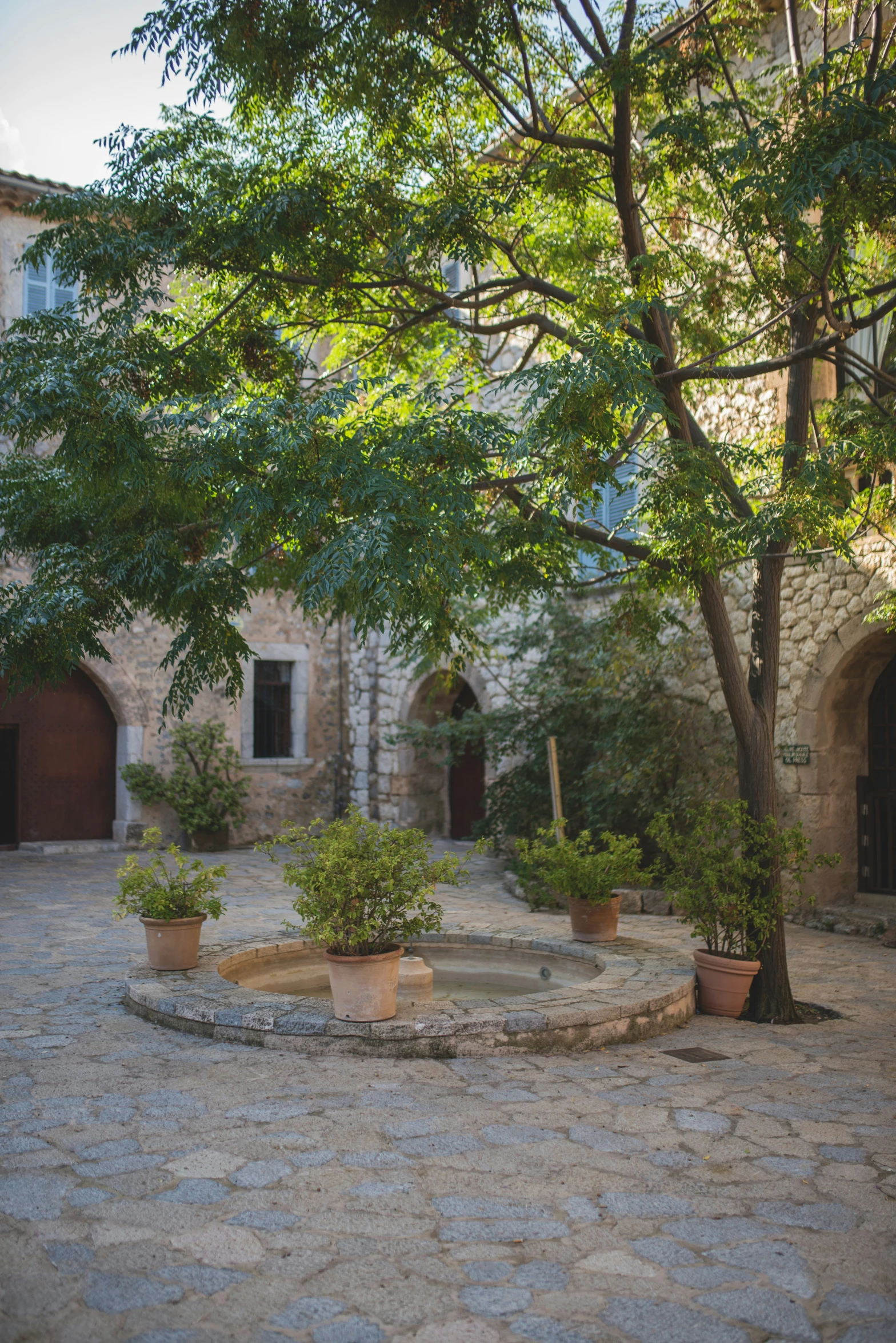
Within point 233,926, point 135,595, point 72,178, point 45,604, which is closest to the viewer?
point 45,604

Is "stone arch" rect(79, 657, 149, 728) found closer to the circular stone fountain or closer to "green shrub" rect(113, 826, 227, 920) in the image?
the circular stone fountain

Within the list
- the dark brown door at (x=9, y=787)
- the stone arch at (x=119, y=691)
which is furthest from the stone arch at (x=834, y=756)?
the dark brown door at (x=9, y=787)

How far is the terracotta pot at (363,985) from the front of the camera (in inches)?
180

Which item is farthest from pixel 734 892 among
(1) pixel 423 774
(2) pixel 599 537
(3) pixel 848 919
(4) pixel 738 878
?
(1) pixel 423 774

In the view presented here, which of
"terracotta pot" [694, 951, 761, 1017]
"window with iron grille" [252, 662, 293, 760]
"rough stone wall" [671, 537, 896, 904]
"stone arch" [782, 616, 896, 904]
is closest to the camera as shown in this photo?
"terracotta pot" [694, 951, 761, 1017]

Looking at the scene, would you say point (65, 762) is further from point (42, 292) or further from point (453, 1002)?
point (453, 1002)

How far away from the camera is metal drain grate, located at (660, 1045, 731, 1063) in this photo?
4.66 m

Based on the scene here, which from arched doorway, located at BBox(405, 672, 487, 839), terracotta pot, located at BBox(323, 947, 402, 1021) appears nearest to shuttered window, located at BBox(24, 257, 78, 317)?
arched doorway, located at BBox(405, 672, 487, 839)

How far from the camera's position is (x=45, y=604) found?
5012 mm

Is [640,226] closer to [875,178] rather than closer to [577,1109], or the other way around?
[875,178]

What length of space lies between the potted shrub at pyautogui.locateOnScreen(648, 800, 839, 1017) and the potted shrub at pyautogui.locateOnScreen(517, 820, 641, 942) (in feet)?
2.00

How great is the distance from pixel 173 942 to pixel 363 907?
1.48m

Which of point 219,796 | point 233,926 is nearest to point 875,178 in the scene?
point 233,926

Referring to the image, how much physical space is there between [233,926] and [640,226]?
5.46 m
